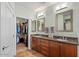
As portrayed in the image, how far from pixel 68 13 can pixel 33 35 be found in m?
0.69

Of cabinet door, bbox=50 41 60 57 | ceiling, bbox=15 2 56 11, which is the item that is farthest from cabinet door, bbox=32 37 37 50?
ceiling, bbox=15 2 56 11

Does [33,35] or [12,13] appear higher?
[12,13]

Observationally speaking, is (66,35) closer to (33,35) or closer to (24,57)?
(33,35)

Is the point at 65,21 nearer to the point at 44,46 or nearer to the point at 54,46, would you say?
the point at 54,46

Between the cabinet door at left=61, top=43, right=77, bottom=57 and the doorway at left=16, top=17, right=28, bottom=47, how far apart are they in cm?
70

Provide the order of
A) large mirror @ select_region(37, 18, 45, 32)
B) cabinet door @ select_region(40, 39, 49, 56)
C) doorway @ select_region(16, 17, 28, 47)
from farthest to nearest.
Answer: cabinet door @ select_region(40, 39, 49, 56) < large mirror @ select_region(37, 18, 45, 32) < doorway @ select_region(16, 17, 28, 47)

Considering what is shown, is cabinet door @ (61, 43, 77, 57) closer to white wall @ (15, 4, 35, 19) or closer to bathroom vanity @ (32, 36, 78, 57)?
bathroom vanity @ (32, 36, 78, 57)

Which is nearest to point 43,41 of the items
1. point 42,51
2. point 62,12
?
point 42,51

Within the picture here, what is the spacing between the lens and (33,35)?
5.03 ft

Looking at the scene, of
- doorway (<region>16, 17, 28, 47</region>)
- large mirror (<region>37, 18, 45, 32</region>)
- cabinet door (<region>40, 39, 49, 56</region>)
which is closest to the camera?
doorway (<region>16, 17, 28, 47</region>)

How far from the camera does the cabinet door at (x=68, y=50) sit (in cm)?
143

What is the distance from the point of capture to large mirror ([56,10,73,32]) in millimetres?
1426

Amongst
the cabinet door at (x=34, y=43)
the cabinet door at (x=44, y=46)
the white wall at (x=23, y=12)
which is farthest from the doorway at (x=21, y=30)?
the cabinet door at (x=44, y=46)

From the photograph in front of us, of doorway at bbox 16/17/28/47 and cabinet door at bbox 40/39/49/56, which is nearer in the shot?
doorway at bbox 16/17/28/47
